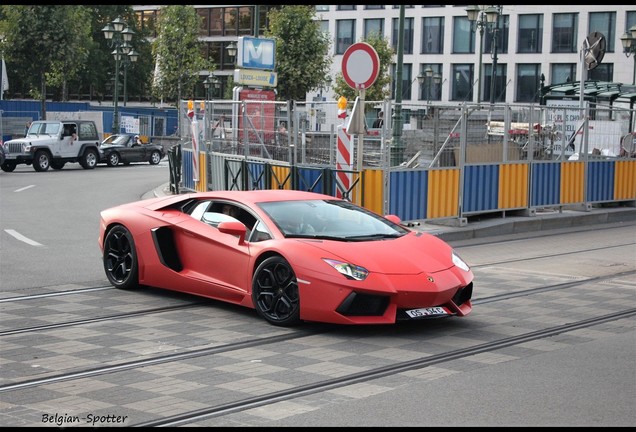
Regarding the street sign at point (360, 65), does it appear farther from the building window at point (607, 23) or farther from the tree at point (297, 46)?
the building window at point (607, 23)

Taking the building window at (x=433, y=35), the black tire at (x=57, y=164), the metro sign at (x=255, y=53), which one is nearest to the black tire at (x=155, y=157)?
the black tire at (x=57, y=164)

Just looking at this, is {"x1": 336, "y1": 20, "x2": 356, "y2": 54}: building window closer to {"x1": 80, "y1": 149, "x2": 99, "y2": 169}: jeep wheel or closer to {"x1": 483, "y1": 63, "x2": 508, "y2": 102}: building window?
{"x1": 483, "y1": 63, "x2": 508, "y2": 102}: building window

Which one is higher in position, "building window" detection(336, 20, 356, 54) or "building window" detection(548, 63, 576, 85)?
"building window" detection(336, 20, 356, 54)

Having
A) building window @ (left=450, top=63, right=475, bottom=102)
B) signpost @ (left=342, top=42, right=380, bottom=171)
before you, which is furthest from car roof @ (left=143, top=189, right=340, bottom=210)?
building window @ (left=450, top=63, right=475, bottom=102)

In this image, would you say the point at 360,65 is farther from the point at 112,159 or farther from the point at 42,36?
the point at 42,36

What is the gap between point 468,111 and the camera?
56.4 feet

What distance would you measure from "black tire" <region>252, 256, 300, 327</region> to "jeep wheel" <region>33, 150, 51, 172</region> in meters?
29.1

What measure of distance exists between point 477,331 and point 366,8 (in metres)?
68.1

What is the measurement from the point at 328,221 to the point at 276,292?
1.03m

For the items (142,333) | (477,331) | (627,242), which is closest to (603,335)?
(477,331)

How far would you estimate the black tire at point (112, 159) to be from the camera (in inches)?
1659

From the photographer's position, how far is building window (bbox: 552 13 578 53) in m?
64.6

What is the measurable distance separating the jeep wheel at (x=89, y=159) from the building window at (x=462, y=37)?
36.6 meters

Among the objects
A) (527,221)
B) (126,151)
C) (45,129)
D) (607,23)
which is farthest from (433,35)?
(527,221)
